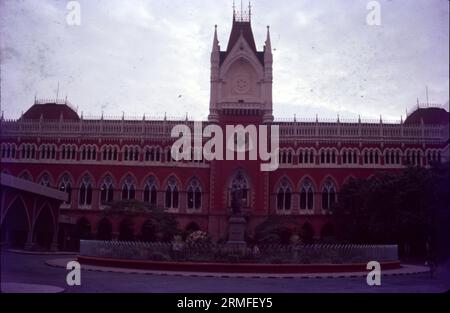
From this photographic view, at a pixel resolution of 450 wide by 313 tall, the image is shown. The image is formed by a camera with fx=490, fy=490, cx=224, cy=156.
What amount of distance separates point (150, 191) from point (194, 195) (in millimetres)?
3778

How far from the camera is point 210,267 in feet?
61.6

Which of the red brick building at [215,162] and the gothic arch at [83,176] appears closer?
the red brick building at [215,162]

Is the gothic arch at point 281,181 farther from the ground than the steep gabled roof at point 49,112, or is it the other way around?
the steep gabled roof at point 49,112

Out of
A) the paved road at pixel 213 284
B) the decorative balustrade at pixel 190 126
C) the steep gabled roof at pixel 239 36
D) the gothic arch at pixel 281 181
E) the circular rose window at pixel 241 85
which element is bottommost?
the paved road at pixel 213 284

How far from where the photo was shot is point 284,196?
136 feet

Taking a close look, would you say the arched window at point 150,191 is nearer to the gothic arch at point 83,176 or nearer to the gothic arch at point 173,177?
the gothic arch at point 173,177

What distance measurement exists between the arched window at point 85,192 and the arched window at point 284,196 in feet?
53.0

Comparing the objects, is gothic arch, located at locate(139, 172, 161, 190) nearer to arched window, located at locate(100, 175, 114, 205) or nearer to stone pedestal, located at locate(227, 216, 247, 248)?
arched window, located at locate(100, 175, 114, 205)

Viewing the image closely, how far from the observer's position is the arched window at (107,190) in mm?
41781

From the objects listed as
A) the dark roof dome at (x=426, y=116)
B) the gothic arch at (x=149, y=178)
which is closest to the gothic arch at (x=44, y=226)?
the gothic arch at (x=149, y=178)

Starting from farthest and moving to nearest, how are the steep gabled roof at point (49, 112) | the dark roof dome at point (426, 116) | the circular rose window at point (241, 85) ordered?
the steep gabled roof at point (49, 112) → the circular rose window at point (241, 85) → the dark roof dome at point (426, 116)

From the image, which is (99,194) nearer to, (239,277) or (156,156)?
(156,156)
